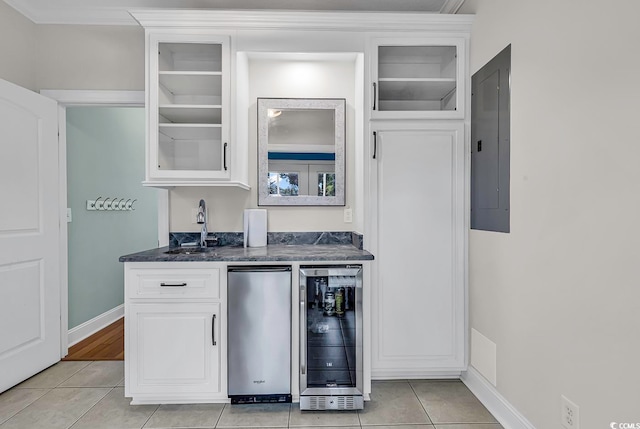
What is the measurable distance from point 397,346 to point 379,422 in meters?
0.53

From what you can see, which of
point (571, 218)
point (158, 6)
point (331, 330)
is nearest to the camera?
point (571, 218)

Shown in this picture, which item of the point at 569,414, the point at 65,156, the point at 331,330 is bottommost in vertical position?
the point at 569,414

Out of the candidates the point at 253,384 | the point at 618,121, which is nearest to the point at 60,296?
the point at 253,384

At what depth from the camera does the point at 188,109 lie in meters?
2.36

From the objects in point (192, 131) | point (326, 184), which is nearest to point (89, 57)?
point (192, 131)

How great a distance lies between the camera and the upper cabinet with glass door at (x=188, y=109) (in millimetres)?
2318

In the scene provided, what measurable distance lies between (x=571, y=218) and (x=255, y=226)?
193 centimetres

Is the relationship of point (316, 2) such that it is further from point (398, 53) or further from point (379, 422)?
point (379, 422)

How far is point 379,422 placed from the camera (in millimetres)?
1978

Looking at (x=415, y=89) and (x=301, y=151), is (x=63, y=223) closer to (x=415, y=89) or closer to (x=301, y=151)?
(x=301, y=151)

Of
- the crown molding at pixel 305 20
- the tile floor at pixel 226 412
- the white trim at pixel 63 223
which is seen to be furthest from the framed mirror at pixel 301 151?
the white trim at pixel 63 223

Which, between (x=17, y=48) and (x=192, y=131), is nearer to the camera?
(x=192, y=131)

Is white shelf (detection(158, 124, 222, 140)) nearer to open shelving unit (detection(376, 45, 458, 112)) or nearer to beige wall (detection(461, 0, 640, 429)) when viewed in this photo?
open shelving unit (detection(376, 45, 458, 112))

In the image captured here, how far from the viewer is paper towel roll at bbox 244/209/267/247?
8.47ft
